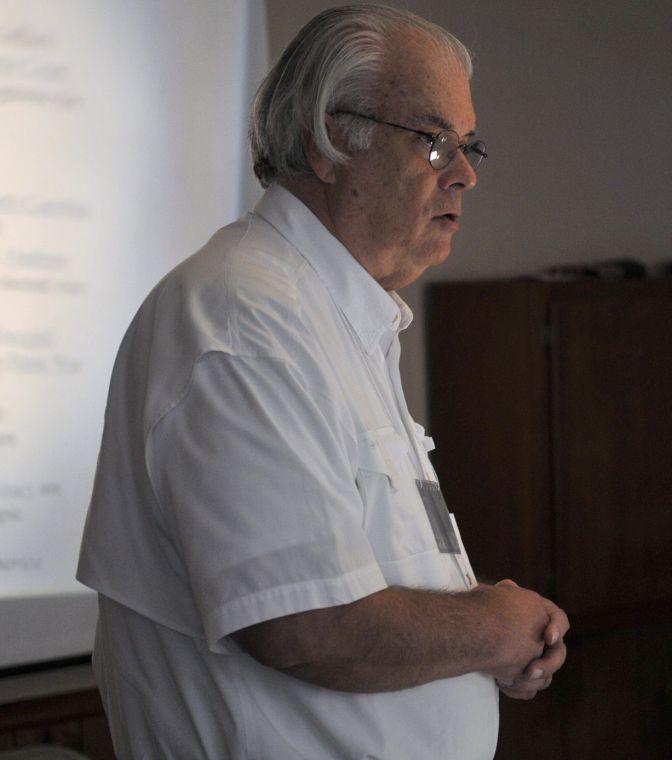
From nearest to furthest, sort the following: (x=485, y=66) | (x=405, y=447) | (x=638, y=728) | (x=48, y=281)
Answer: (x=405, y=447)
(x=48, y=281)
(x=638, y=728)
(x=485, y=66)

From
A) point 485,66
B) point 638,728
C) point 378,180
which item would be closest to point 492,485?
point 638,728

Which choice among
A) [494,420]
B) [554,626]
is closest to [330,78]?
[554,626]

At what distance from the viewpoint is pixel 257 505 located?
3.05 ft

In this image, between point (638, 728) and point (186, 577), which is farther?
point (638, 728)

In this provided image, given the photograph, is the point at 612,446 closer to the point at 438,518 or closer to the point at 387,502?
the point at 438,518

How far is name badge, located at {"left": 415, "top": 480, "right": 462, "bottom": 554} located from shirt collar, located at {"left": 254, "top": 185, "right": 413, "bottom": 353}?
17 centimetres

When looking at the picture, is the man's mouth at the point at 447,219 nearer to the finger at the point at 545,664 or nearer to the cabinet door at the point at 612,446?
the finger at the point at 545,664

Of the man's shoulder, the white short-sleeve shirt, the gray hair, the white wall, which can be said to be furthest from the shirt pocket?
the white wall

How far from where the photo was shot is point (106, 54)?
2.33 m

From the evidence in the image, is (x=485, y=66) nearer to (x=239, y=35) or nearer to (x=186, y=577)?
(x=239, y=35)

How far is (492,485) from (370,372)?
6.36 ft

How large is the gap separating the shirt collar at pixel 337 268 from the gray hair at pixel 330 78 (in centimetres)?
7

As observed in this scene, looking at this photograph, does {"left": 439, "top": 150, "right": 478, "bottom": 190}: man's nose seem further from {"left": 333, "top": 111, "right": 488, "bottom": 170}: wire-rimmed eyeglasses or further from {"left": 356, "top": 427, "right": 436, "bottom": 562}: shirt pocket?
{"left": 356, "top": 427, "right": 436, "bottom": 562}: shirt pocket

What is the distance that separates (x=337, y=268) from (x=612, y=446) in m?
1.98
